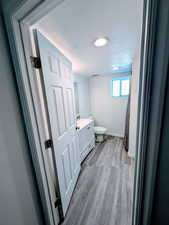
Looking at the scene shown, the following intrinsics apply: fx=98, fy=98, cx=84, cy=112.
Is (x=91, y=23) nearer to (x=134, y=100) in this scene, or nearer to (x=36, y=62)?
(x=36, y=62)

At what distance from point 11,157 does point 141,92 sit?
0.98 m

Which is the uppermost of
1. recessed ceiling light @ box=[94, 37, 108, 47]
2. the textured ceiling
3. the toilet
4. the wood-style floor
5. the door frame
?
the textured ceiling

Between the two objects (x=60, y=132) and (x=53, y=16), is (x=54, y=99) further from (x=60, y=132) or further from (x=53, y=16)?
(x=53, y=16)

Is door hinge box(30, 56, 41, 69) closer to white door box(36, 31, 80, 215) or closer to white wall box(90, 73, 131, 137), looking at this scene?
white door box(36, 31, 80, 215)

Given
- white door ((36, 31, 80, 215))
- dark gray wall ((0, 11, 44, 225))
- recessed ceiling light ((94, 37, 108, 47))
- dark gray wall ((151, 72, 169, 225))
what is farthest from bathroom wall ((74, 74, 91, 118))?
dark gray wall ((151, 72, 169, 225))

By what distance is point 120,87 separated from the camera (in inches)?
133

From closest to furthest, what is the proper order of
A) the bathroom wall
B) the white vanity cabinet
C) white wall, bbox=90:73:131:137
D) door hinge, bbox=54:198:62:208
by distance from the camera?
door hinge, bbox=54:198:62:208 < the white vanity cabinet < the bathroom wall < white wall, bbox=90:73:131:137

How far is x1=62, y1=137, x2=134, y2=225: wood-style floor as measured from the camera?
1.26 m

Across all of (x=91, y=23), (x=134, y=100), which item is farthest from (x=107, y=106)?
(x=91, y=23)

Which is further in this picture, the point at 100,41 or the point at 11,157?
the point at 100,41

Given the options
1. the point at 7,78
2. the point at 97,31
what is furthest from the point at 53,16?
the point at 7,78

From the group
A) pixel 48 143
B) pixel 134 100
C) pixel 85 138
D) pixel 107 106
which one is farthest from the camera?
pixel 107 106

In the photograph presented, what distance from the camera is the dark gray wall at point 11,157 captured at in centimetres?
69

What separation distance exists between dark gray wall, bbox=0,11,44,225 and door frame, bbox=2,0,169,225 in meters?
0.05
